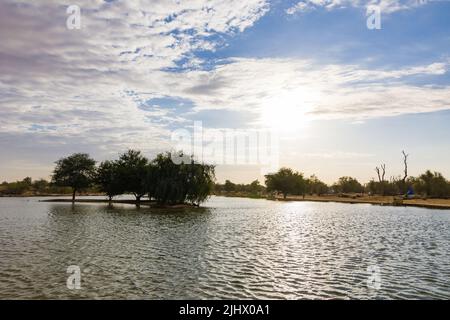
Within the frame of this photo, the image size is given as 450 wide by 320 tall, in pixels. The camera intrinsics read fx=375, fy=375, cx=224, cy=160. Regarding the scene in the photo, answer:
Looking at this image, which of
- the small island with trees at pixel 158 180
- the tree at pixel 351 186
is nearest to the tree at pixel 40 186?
the small island with trees at pixel 158 180

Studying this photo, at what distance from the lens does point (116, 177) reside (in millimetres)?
89562

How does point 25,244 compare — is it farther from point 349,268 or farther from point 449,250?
point 449,250

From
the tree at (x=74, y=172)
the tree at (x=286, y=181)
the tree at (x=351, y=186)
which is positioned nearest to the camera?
the tree at (x=74, y=172)

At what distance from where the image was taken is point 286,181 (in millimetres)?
149125

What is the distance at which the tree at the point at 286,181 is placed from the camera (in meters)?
149

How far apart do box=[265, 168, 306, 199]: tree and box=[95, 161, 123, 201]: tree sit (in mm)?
73780

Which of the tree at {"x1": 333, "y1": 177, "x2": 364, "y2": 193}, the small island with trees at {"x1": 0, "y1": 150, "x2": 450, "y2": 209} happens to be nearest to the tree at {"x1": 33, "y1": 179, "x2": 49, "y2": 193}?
the small island with trees at {"x1": 0, "y1": 150, "x2": 450, "y2": 209}

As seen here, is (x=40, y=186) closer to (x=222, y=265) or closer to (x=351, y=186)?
(x=351, y=186)

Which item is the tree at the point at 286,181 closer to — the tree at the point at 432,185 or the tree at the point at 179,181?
the tree at the point at 432,185

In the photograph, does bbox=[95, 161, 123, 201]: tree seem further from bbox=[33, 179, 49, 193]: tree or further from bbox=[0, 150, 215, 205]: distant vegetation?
bbox=[33, 179, 49, 193]: tree

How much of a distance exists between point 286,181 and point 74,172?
80791 mm

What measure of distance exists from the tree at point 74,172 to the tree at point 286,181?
74.2 meters
